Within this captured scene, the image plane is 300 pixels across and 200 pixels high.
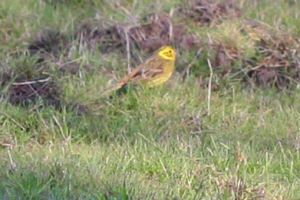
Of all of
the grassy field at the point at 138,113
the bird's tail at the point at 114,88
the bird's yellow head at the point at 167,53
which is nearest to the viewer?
the grassy field at the point at 138,113

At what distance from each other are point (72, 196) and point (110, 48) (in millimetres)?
3176

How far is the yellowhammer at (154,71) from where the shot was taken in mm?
7422

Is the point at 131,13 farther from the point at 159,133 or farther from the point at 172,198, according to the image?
the point at 172,198

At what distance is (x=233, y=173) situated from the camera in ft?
18.4

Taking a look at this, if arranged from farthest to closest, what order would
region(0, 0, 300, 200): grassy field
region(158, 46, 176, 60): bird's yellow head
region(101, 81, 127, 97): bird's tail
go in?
region(158, 46, 176, 60): bird's yellow head < region(101, 81, 127, 97): bird's tail < region(0, 0, 300, 200): grassy field

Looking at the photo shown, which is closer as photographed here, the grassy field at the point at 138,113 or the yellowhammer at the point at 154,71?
the grassy field at the point at 138,113

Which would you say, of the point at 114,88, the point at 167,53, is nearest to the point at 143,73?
the point at 114,88

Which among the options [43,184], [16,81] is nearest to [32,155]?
[43,184]

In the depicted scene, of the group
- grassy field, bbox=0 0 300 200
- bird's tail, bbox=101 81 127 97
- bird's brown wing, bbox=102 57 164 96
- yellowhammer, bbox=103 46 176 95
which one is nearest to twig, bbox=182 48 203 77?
grassy field, bbox=0 0 300 200

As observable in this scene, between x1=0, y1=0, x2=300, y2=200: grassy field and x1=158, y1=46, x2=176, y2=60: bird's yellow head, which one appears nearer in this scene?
x1=0, y1=0, x2=300, y2=200: grassy field

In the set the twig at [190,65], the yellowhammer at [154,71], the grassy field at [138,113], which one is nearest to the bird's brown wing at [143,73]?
the yellowhammer at [154,71]

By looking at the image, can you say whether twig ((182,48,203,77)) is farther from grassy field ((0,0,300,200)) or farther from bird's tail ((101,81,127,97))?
bird's tail ((101,81,127,97))

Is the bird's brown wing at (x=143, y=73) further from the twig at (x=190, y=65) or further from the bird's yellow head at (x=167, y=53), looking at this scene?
the twig at (x=190, y=65)

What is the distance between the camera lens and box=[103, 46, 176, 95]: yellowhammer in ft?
24.3
